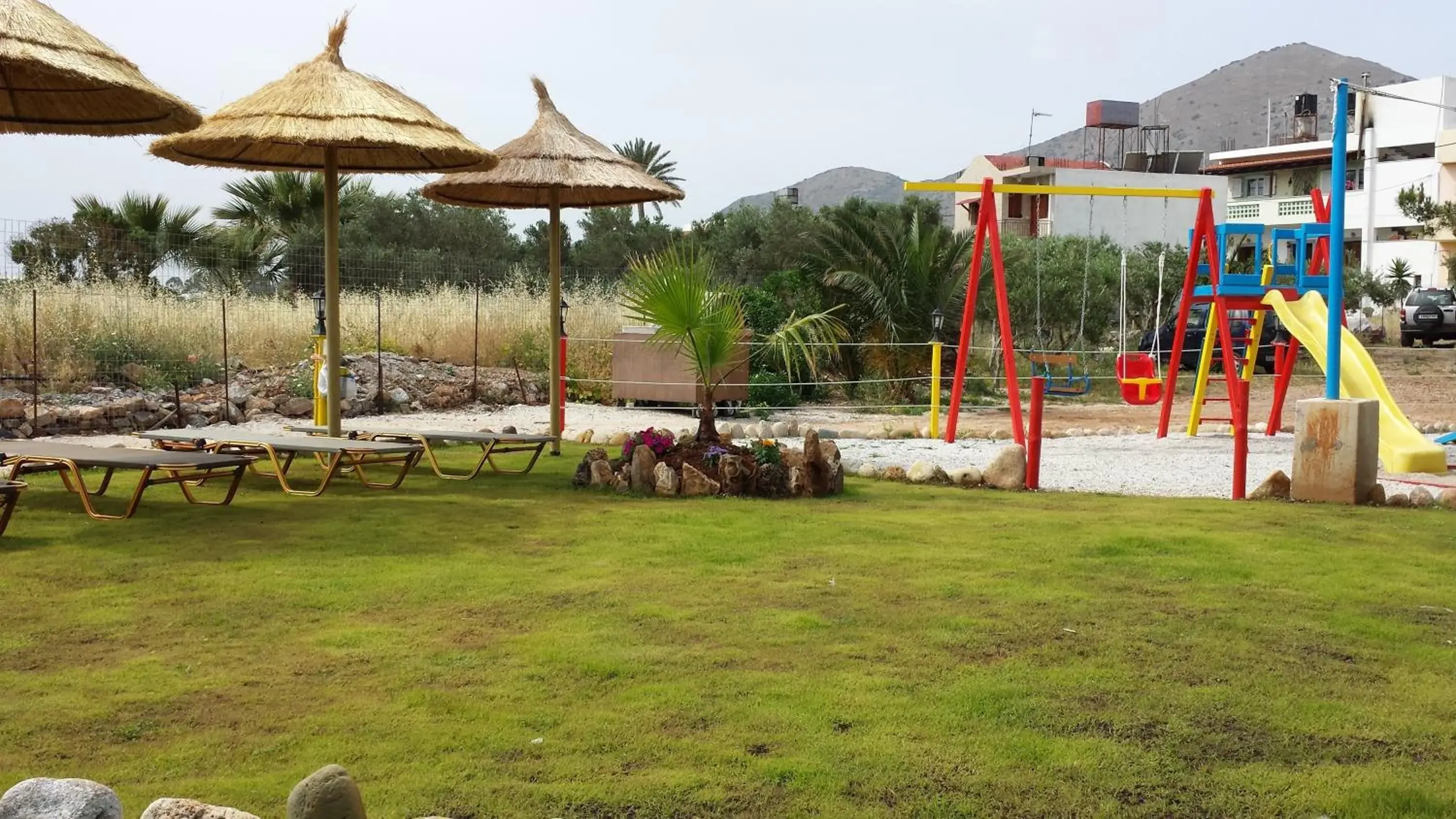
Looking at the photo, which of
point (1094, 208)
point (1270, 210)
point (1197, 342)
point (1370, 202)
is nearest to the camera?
point (1197, 342)

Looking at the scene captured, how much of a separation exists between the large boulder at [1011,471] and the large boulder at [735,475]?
6.18ft

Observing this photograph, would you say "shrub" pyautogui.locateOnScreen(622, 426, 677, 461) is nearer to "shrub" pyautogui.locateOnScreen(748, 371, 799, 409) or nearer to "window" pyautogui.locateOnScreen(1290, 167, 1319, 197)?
"shrub" pyautogui.locateOnScreen(748, 371, 799, 409)

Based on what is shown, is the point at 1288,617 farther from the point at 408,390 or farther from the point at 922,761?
the point at 408,390

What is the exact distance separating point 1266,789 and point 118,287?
1467cm

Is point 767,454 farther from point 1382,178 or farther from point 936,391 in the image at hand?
point 1382,178

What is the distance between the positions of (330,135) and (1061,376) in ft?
48.5

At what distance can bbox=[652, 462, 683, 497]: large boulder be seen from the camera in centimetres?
834

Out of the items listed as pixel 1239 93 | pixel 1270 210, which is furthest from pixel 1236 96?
pixel 1270 210

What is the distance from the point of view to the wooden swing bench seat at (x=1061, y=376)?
14.0 m

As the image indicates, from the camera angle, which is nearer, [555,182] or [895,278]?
[555,182]

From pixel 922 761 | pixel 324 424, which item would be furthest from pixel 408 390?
pixel 922 761

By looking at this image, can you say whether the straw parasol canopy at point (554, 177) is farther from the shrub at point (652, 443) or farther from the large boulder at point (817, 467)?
the large boulder at point (817, 467)

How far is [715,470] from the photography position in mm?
8469

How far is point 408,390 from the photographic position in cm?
1530
